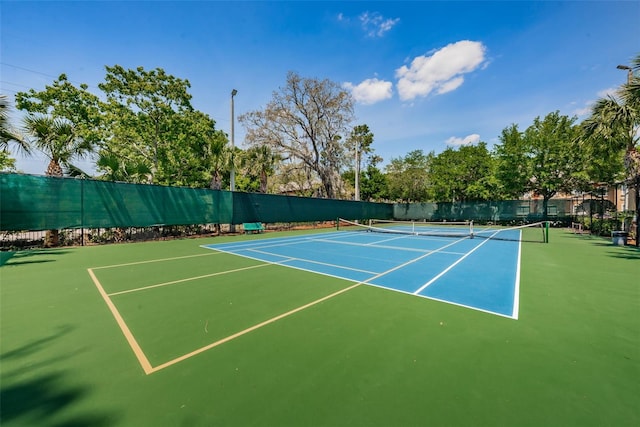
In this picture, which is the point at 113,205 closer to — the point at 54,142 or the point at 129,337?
the point at 54,142

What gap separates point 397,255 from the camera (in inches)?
369

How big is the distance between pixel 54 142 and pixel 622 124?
23.7 metres

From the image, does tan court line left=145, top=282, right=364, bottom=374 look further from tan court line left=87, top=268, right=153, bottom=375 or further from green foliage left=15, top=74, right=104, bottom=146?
green foliage left=15, top=74, right=104, bottom=146

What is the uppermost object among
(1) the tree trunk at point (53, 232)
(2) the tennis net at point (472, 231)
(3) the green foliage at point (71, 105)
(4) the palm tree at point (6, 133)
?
(3) the green foliage at point (71, 105)

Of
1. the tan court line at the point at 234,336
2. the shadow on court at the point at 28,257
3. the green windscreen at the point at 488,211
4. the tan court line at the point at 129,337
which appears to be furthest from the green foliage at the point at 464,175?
the shadow on court at the point at 28,257

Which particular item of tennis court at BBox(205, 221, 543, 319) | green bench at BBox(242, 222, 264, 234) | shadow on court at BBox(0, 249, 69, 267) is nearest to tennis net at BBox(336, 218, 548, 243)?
tennis court at BBox(205, 221, 543, 319)

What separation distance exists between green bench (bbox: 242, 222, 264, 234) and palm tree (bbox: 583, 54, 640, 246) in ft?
58.5

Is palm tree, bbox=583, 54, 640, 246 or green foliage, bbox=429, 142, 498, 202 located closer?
palm tree, bbox=583, 54, 640, 246

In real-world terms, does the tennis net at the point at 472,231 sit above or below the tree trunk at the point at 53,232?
below

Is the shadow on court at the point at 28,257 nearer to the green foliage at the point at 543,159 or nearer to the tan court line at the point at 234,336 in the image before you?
the tan court line at the point at 234,336

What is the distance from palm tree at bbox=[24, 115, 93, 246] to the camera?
11117 mm

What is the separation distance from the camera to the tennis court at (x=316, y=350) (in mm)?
2178

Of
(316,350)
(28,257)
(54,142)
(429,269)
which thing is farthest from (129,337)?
(54,142)

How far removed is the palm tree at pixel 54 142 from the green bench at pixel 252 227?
8783 millimetres
